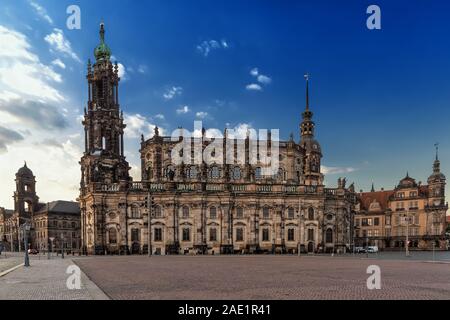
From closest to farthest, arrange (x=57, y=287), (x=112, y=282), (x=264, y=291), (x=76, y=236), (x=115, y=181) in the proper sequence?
(x=264, y=291)
(x=57, y=287)
(x=112, y=282)
(x=115, y=181)
(x=76, y=236)

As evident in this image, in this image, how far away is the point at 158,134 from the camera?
6675 cm

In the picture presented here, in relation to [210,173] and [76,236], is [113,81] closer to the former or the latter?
[210,173]

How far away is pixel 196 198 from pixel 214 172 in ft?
31.3

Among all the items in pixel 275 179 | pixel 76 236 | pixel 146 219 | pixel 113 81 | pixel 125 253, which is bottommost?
pixel 76 236

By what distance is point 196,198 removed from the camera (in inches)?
2287

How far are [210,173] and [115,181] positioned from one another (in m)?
16.4

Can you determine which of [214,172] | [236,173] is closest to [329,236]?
[236,173]

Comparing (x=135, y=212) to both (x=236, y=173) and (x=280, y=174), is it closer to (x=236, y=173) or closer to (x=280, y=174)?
(x=236, y=173)

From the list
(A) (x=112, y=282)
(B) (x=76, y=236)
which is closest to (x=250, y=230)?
(A) (x=112, y=282)

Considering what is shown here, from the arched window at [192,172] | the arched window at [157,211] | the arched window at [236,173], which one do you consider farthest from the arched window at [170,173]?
the arched window at [236,173]

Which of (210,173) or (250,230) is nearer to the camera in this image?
(250,230)

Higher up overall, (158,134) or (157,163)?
(158,134)

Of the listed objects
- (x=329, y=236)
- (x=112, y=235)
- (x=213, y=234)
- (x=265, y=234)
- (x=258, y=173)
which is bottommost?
(x=329, y=236)

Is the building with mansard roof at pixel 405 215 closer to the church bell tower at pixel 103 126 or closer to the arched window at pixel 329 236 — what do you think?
the arched window at pixel 329 236
